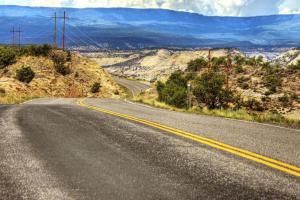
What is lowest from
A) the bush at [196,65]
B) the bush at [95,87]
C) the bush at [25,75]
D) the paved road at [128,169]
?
the bush at [95,87]

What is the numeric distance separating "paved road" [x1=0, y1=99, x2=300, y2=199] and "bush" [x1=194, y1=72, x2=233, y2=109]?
19.6 metres

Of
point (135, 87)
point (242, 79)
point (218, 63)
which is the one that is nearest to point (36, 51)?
point (135, 87)

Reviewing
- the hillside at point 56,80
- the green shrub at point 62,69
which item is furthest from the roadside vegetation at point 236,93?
the green shrub at point 62,69

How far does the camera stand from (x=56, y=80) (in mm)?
64625

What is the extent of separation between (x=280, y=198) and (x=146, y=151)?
9.48 feet

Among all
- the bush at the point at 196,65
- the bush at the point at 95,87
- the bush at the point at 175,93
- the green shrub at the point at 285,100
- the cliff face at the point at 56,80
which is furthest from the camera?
the bush at the point at 95,87

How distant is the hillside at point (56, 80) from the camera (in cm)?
5727

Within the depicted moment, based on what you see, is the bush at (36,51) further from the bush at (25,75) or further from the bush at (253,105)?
the bush at (253,105)

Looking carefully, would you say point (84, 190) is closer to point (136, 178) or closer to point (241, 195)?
point (136, 178)

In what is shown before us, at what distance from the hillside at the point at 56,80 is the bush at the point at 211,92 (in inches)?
1207

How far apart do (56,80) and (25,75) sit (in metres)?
5.52

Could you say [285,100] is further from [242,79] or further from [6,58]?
[6,58]

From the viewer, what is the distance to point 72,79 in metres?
67.5

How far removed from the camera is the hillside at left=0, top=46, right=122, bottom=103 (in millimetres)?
57272
